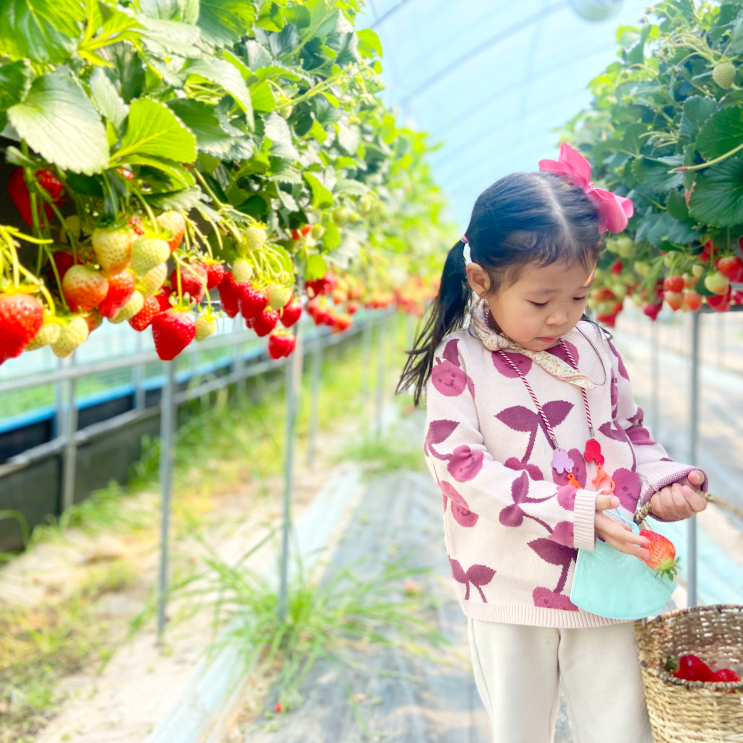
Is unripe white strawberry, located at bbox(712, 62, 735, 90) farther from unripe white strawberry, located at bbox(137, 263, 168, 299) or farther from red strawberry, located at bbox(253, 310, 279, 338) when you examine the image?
unripe white strawberry, located at bbox(137, 263, 168, 299)

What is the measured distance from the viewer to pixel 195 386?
4.96 m

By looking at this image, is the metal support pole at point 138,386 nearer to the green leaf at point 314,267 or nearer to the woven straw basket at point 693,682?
the green leaf at point 314,267

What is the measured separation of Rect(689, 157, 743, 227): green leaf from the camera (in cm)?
102

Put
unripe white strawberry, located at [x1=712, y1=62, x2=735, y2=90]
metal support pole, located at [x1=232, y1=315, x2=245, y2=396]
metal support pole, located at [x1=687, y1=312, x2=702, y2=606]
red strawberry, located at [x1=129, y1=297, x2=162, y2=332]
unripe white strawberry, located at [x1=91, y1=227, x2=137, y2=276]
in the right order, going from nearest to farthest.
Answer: unripe white strawberry, located at [x1=91, y1=227, x2=137, y2=276]
red strawberry, located at [x1=129, y1=297, x2=162, y2=332]
unripe white strawberry, located at [x1=712, y1=62, x2=735, y2=90]
metal support pole, located at [x1=687, y1=312, x2=702, y2=606]
metal support pole, located at [x1=232, y1=315, x2=245, y2=396]

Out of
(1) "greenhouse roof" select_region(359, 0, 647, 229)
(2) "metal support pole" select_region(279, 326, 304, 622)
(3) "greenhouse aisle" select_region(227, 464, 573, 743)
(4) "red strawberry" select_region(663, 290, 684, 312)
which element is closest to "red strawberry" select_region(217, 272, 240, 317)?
(4) "red strawberry" select_region(663, 290, 684, 312)

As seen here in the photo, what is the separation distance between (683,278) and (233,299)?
0.85 m

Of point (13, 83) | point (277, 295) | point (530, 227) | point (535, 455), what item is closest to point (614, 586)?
point (535, 455)

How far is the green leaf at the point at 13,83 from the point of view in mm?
528

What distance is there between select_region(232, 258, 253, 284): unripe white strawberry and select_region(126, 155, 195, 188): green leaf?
7.0 inches

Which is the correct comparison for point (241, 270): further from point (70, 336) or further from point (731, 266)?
point (731, 266)

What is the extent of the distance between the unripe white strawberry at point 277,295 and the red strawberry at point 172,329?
0.18 m

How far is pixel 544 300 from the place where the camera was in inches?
40.5

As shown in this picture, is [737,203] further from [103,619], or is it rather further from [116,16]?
[103,619]

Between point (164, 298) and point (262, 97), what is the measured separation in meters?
0.26
